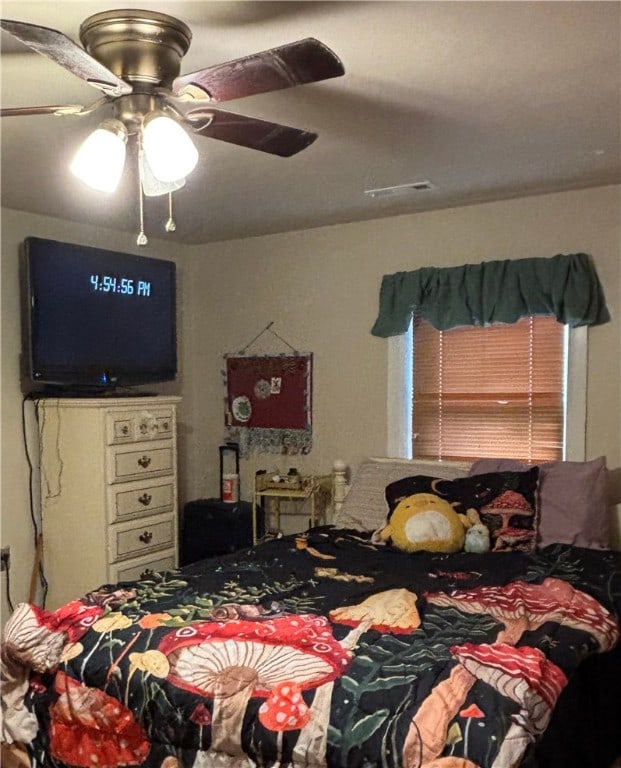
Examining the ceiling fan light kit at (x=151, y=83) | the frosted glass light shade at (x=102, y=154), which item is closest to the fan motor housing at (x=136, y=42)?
the ceiling fan light kit at (x=151, y=83)

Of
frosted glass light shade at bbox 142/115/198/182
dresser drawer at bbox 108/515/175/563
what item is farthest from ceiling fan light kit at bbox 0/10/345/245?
dresser drawer at bbox 108/515/175/563

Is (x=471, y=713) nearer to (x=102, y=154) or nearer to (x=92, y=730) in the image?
(x=92, y=730)

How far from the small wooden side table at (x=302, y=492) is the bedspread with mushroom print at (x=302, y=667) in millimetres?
1324

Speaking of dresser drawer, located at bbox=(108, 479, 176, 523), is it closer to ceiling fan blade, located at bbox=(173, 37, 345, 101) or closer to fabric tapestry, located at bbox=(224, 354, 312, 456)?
fabric tapestry, located at bbox=(224, 354, 312, 456)

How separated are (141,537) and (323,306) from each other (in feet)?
5.54

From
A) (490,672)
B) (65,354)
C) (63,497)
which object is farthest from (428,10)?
(63,497)

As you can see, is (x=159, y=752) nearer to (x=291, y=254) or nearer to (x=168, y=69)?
(x=168, y=69)

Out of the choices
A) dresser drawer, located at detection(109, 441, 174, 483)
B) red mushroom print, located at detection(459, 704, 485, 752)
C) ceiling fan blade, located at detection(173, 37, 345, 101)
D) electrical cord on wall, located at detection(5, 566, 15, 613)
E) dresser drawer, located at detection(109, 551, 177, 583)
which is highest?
ceiling fan blade, located at detection(173, 37, 345, 101)

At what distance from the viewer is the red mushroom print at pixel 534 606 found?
2111 mm

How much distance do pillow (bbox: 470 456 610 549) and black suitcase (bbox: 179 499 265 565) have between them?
1.78 metres

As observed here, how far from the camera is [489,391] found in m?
3.67

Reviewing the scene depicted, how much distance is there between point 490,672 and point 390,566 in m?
1.02

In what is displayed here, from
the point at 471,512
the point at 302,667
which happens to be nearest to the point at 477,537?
the point at 471,512

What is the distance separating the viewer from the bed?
165cm
